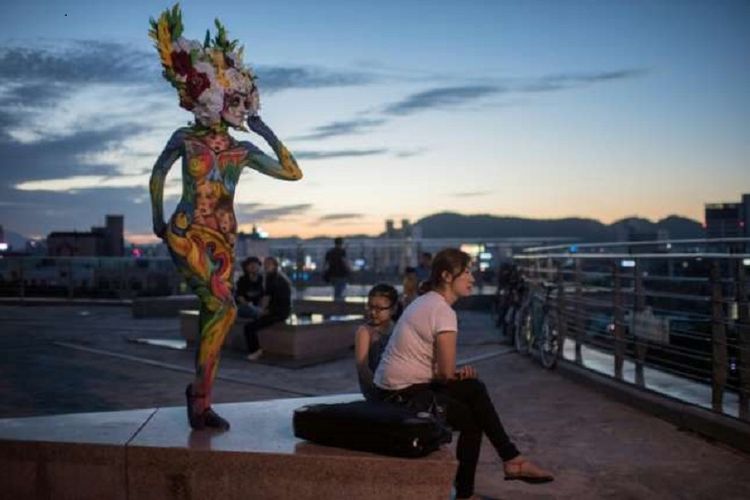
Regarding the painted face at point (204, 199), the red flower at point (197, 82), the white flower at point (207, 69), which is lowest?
the painted face at point (204, 199)

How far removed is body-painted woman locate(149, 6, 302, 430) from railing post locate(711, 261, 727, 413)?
4062 mm

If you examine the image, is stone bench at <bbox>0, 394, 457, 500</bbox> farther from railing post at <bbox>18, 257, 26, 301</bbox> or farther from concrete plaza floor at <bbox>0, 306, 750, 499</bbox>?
railing post at <bbox>18, 257, 26, 301</bbox>

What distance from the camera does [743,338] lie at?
6.36 m

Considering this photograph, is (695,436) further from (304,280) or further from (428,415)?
(304,280)

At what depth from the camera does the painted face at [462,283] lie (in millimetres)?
4781

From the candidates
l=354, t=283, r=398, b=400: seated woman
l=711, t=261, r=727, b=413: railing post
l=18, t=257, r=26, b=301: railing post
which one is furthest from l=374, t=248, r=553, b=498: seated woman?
l=18, t=257, r=26, b=301: railing post

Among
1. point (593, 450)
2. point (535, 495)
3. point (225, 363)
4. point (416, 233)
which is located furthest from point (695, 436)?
point (416, 233)

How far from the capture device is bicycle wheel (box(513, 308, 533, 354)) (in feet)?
38.4

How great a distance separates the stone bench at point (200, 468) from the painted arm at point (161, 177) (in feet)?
3.78

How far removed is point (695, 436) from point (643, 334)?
2185 millimetres

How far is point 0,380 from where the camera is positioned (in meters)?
9.13

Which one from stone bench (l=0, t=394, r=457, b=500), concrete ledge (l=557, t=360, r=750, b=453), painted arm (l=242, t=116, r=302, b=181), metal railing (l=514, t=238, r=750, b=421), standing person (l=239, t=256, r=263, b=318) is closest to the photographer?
stone bench (l=0, t=394, r=457, b=500)

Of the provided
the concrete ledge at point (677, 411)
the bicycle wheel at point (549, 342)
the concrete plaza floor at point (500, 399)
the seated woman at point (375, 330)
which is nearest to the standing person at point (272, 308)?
the concrete plaza floor at point (500, 399)

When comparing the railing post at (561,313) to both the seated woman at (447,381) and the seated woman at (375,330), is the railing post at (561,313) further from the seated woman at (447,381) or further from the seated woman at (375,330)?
the seated woman at (447,381)
